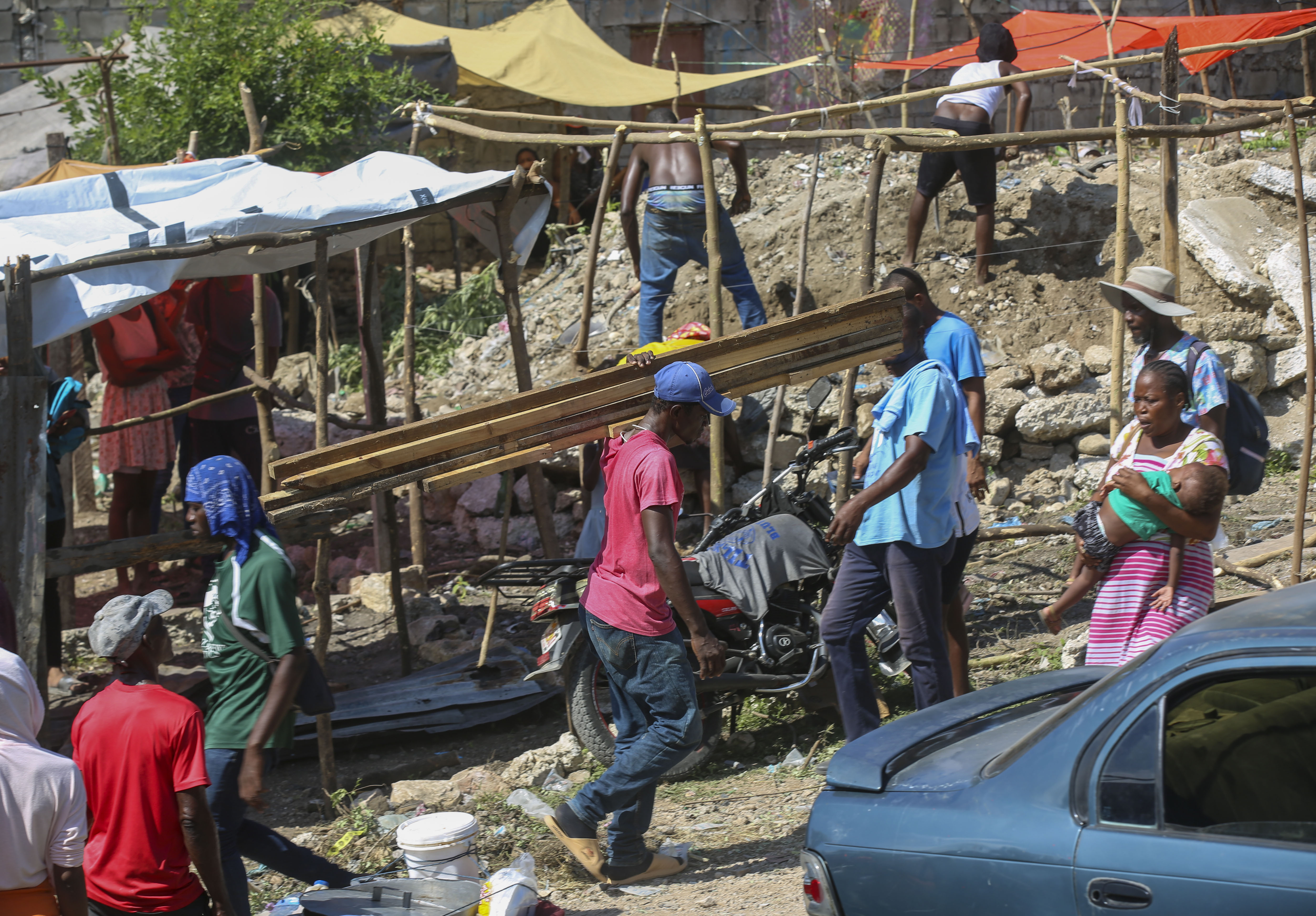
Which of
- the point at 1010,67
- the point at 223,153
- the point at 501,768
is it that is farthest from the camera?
the point at 223,153

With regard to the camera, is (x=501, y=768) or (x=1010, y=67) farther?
(x=1010, y=67)

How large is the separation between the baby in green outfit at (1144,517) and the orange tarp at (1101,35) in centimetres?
931

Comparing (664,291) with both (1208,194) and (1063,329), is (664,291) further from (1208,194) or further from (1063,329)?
(1208,194)

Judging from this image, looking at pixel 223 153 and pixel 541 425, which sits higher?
pixel 223 153

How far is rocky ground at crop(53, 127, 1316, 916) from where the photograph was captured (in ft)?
15.8

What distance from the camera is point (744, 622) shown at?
207 inches

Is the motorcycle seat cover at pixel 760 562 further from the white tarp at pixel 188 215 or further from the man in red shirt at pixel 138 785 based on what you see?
the man in red shirt at pixel 138 785

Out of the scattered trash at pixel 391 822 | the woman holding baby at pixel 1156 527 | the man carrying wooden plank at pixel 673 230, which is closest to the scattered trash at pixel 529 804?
the scattered trash at pixel 391 822

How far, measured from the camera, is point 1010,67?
8289mm

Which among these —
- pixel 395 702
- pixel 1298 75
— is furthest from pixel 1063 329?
pixel 1298 75

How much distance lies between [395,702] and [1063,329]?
5456mm

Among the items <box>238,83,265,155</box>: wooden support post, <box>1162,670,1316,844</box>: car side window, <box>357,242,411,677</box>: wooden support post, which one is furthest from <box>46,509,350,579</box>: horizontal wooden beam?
<box>1162,670,1316,844</box>: car side window

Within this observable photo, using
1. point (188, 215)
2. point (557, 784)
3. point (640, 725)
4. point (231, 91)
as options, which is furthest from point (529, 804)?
point (231, 91)

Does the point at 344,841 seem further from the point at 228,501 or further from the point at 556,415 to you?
the point at 556,415
